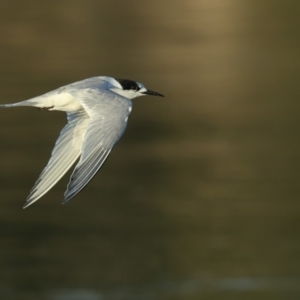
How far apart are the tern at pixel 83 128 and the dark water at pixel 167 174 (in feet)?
4.25

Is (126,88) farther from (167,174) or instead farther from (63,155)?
(167,174)

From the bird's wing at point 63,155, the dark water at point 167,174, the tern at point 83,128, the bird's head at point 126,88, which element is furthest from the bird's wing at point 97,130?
the dark water at point 167,174

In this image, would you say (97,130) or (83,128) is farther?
(83,128)

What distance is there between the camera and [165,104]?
12758 millimetres

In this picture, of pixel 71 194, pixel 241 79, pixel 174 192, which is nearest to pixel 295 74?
pixel 241 79

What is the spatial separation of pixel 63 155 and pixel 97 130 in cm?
63

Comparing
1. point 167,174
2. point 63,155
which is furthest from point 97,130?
point 167,174

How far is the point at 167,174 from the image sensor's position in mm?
10203

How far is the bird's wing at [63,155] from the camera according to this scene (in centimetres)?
684

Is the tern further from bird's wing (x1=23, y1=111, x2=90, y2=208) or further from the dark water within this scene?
the dark water

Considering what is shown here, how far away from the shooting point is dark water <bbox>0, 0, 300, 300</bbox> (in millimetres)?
8180

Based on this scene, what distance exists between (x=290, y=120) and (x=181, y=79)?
2.50m

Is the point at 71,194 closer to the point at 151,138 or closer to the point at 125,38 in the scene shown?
the point at 151,138

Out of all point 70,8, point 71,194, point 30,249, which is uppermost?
point 71,194
